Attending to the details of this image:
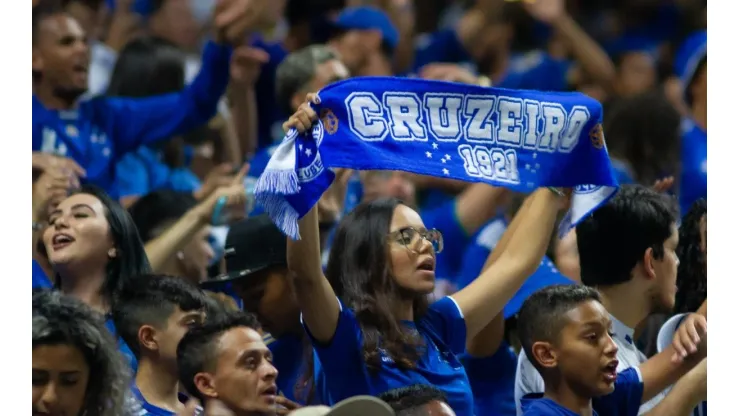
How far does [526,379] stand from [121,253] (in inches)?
51.3

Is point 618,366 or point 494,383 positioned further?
point 494,383

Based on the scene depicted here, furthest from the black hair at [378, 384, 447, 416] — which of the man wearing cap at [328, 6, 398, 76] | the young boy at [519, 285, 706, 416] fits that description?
the man wearing cap at [328, 6, 398, 76]

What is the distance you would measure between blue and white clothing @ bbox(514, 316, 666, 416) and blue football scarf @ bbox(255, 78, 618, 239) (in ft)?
1.23

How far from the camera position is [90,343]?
3525 millimetres

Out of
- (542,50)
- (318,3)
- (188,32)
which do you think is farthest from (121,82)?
(542,50)

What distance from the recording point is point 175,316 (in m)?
4.13

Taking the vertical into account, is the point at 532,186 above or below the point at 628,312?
above

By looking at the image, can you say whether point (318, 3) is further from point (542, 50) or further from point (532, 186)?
point (532, 186)

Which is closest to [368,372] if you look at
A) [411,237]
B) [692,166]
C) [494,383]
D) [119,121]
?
[411,237]

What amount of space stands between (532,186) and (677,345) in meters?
0.63

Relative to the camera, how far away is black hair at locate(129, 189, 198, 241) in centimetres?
535

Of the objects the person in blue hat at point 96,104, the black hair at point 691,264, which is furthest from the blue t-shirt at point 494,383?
the person in blue hat at point 96,104

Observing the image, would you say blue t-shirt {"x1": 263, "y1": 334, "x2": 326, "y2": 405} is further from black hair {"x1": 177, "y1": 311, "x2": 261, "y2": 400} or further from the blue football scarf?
the blue football scarf

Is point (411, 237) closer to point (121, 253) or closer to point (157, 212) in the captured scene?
point (121, 253)
